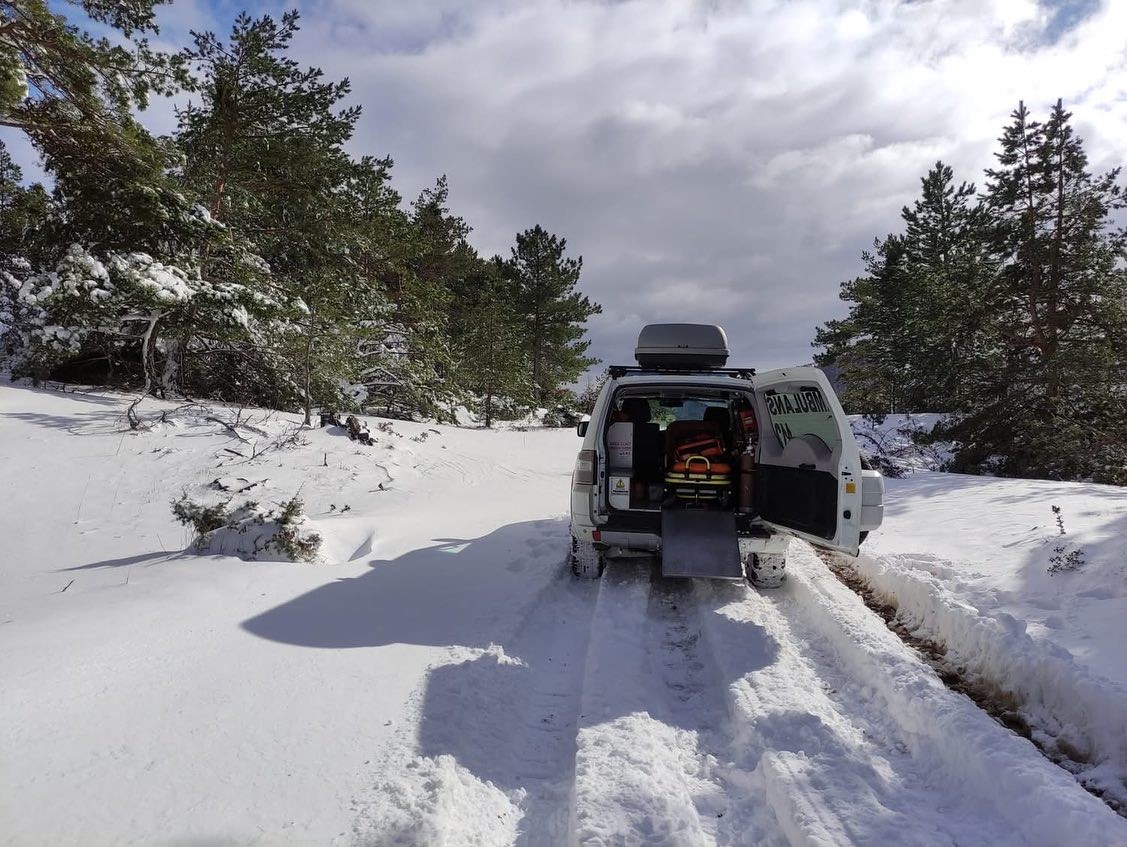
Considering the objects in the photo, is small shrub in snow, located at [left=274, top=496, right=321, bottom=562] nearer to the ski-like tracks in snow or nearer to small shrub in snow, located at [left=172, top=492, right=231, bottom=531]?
small shrub in snow, located at [left=172, top=492, right=231, bottom=531]

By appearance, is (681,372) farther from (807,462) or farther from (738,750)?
(738,750)

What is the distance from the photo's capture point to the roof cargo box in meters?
6.64

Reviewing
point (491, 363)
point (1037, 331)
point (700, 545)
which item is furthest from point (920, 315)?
point (700, 545)

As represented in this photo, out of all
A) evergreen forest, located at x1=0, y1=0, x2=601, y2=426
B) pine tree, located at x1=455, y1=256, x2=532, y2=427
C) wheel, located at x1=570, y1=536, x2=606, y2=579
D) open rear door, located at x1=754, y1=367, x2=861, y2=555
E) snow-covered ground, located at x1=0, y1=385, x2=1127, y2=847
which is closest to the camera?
snow-covered ground, located at x1=0, y1=385, x2=1127, y2=847

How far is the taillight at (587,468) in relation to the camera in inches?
190

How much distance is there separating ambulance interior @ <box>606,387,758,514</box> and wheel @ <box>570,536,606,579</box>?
0.46 m

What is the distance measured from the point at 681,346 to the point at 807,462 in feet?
8.54

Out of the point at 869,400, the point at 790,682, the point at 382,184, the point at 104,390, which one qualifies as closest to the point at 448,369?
the point at 382,184

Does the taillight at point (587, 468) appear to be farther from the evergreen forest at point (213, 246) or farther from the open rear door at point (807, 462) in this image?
the evergreen forest at point (213, 246)

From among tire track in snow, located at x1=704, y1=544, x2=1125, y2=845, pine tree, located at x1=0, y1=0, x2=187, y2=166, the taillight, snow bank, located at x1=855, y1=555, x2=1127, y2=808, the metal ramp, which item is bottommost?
tire track in snow, located at x1=704, y1=544, x2=1125, y2=845

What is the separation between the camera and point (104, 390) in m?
13.4

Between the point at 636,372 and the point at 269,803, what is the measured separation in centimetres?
439

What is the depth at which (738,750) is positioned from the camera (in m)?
2.59

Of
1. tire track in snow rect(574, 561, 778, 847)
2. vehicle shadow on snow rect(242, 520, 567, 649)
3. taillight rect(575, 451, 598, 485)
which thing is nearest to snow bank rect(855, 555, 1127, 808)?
tire track in snow rect(574, 561, 778, 847)
